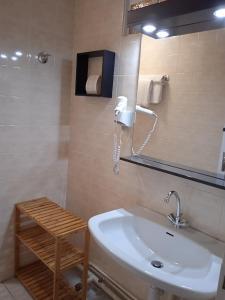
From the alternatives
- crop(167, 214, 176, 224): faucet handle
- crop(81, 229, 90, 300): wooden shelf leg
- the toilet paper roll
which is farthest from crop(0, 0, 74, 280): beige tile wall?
crop(167, 214, 176, 224): faucet handle

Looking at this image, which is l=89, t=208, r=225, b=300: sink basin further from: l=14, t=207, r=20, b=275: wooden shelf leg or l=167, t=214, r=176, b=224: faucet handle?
l=14, t=207, r=20, b=275: wooden shelf leg

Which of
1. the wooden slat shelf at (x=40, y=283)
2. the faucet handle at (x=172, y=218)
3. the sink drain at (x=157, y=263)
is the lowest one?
the wooden slat shelf at (x=40, y=283)

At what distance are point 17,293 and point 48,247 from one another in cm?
41

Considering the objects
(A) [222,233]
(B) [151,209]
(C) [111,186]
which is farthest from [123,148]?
(A) [222,233]

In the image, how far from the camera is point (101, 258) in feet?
6.13

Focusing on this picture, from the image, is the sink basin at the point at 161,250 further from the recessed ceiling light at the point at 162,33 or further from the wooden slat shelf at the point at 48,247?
the recessed ceiling light at the point at 162,33

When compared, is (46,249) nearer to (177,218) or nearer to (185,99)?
(177,218)

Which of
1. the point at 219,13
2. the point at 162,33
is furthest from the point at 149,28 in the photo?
the point at 219,13

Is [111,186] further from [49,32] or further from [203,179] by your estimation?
[49,32]

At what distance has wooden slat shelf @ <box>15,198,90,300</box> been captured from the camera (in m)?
1.55

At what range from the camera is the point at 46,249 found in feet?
5.69

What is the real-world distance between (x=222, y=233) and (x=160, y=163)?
46 cm

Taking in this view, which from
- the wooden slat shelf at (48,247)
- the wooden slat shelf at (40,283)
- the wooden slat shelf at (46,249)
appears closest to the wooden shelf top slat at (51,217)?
the wooden slat shelf at (48,247)

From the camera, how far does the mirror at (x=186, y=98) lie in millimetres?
1150
